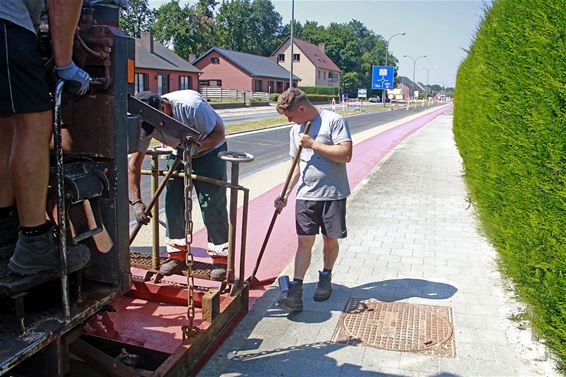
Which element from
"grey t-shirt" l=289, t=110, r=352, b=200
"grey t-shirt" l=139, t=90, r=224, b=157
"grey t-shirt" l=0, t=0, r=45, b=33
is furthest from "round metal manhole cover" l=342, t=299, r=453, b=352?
"grey t-shirt" l=0, t=0, r=45, b=33

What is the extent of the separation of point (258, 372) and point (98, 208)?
63.2 inches

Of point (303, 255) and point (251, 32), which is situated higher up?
point (251, 32)

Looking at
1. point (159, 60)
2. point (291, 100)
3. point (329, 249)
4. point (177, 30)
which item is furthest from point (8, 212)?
point (177, 30)

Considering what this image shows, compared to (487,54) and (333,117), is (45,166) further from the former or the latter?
(487,54)

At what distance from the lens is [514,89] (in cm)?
431

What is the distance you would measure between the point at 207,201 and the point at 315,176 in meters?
0.96

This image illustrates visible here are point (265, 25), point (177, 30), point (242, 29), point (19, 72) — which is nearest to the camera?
point (19, 72)

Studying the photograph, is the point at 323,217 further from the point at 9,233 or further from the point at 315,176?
the point at 9,233

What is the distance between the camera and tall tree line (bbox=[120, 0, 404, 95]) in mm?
83731

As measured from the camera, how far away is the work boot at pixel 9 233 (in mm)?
2414

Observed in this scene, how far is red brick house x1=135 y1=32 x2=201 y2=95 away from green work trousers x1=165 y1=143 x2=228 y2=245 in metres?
39.7

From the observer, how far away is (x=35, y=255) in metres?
2.16

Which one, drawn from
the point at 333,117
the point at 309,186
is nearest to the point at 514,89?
the point at 333,117

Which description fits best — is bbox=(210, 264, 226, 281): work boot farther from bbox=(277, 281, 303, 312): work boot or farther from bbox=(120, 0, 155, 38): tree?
bbox=(120, 0, 155, 38): tree
